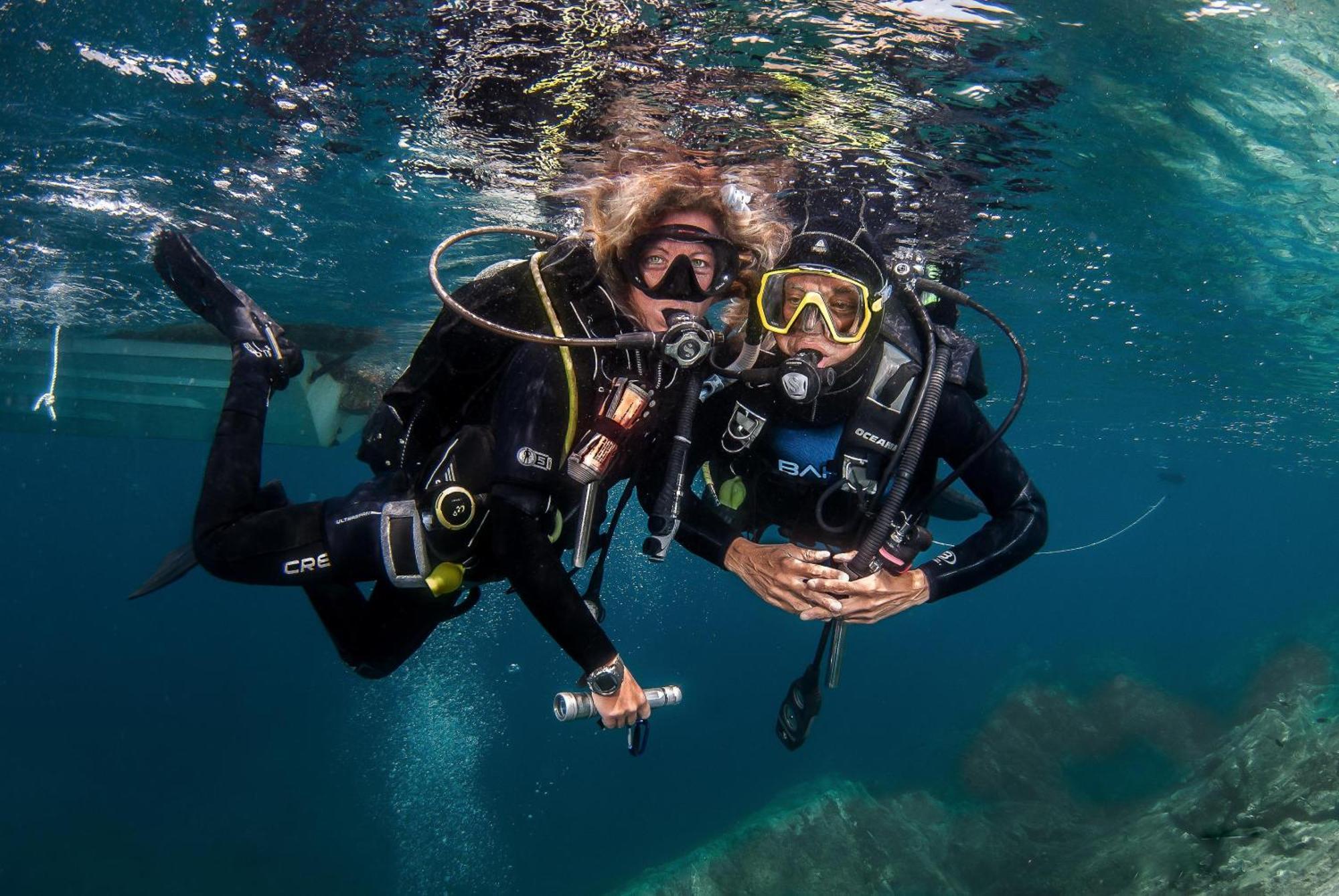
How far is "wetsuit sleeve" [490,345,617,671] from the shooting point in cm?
327

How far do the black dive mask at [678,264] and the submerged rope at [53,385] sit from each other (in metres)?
18.7

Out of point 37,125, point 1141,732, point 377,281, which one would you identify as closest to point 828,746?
point 1141,732

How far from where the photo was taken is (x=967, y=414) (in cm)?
431

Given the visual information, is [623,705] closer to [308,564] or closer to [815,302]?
[308,564]

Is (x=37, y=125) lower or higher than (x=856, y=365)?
lower

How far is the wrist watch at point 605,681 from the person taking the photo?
3.24 m

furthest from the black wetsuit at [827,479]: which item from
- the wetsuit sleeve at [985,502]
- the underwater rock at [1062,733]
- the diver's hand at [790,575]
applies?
the underwater rock at [1062,733]

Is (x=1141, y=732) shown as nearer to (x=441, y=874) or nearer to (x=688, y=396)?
(x=441, y=874)

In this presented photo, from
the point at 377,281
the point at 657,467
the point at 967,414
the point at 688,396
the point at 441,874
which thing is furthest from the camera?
the point at 441,874

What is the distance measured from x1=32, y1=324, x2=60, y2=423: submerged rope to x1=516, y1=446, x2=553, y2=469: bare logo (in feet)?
62.4

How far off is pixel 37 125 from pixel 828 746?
26662 millimetres

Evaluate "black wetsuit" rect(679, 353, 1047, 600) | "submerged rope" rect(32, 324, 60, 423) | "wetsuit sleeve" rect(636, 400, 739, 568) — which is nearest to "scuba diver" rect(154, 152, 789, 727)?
"wetsuit sleeve" rect(636, 400, 739, 568)

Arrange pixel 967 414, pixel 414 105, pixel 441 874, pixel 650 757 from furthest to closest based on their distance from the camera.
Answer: pixel 650 757
pixel 441 874
pixel 414 105
pixel 967 414

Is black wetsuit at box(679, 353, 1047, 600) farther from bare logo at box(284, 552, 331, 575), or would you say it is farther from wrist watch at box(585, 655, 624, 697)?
bare logo at box(284, 552, 331, 575)
